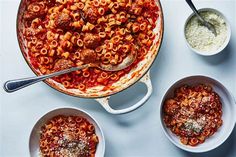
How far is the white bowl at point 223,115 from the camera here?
8.30 ft

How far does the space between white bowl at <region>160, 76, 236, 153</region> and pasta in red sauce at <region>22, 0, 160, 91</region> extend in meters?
0.28

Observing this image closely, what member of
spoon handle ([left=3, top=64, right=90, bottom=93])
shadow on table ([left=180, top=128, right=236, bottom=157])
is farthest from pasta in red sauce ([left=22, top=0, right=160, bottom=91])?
shadow on table ([left=180, top=128, right=236, bottom=157])

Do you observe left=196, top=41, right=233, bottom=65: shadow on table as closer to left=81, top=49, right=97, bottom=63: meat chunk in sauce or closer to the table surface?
the table surface

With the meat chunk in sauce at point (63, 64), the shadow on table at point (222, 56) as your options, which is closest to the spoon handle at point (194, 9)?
the shadow on table at point (222, 56)

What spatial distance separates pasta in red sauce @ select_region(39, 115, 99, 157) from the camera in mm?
2539

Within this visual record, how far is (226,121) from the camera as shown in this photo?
8.53 ft

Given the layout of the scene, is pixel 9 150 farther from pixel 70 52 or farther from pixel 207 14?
pixel 207 14

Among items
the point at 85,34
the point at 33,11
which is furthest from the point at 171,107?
the point at 33,11

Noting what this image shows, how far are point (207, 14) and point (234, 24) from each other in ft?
0.62

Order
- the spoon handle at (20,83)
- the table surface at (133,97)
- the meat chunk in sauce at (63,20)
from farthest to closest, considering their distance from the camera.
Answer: the table surface at (133,97) < the meat chunk in sauce at (63,20) < the spoon handle at (20,83)

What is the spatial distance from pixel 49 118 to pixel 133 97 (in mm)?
492

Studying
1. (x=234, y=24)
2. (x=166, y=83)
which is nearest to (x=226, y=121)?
(x=166, y=83)

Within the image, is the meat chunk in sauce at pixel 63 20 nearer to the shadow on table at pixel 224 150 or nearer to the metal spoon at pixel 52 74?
the metal spoon at pixel 52 74

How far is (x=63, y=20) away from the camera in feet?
8.17
